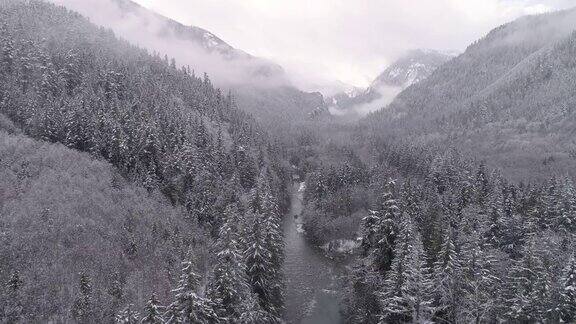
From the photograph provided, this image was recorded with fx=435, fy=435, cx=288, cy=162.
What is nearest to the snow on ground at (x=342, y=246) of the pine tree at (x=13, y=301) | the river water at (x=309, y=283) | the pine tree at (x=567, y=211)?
the river water at (x=309, y=283)

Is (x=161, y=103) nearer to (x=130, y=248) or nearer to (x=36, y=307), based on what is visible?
(x=130, y=248)

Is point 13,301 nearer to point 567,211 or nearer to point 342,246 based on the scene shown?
point 342,246

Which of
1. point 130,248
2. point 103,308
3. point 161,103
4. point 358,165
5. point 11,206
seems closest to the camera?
point 103,308

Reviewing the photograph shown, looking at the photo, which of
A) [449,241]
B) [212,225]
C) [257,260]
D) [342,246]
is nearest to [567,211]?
[449,241]

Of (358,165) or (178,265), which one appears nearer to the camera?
(178,265)

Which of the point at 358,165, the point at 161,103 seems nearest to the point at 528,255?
the point at 358,165

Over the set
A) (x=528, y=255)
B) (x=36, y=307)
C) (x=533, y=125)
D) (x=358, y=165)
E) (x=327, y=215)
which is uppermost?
(x=533, y=125)

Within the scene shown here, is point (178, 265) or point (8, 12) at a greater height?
point (8, 12)

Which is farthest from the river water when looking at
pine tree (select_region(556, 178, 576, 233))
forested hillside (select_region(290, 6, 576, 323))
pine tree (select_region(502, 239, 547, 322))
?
pine tree (select_region(556, 178, 576, 233))
